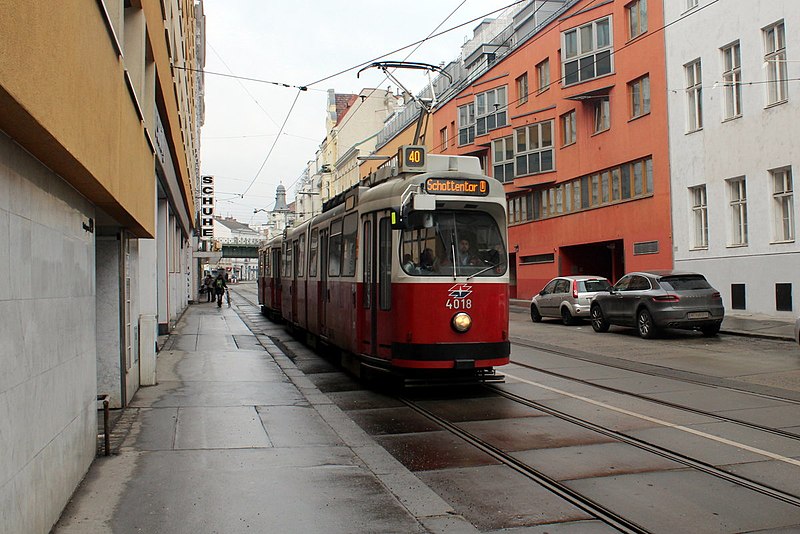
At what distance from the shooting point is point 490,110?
41500 mm

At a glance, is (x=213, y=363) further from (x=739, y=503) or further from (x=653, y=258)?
(x=653, y=258)

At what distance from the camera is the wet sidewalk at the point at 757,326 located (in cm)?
1744

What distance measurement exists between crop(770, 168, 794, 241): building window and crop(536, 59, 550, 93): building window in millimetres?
15881

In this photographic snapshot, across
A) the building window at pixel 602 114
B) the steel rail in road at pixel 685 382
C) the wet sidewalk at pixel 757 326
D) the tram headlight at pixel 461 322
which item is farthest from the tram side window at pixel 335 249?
the building window at pixel 602 114

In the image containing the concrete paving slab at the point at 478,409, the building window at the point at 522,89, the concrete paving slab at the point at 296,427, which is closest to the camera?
the concrete paving slab at the point at 296,427

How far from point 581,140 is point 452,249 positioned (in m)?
25.4

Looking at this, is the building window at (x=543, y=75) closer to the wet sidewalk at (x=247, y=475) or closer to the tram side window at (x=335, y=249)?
the tram side window at (x=335, y=249)

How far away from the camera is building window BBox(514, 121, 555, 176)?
36000 millimetres

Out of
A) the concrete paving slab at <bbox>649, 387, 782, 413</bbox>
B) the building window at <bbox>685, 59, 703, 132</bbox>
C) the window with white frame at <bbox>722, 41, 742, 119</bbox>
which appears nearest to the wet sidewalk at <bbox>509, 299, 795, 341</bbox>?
the window with white frame at <bbox>722, 41, 742, 119</bbox>

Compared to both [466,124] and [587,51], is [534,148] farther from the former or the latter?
[466,124]

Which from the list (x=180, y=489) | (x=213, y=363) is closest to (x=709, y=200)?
(x=213, y=363)

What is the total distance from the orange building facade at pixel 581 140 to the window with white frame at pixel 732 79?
3414 mm

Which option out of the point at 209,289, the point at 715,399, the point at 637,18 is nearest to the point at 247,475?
the point at 715,399

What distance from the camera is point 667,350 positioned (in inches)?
603
